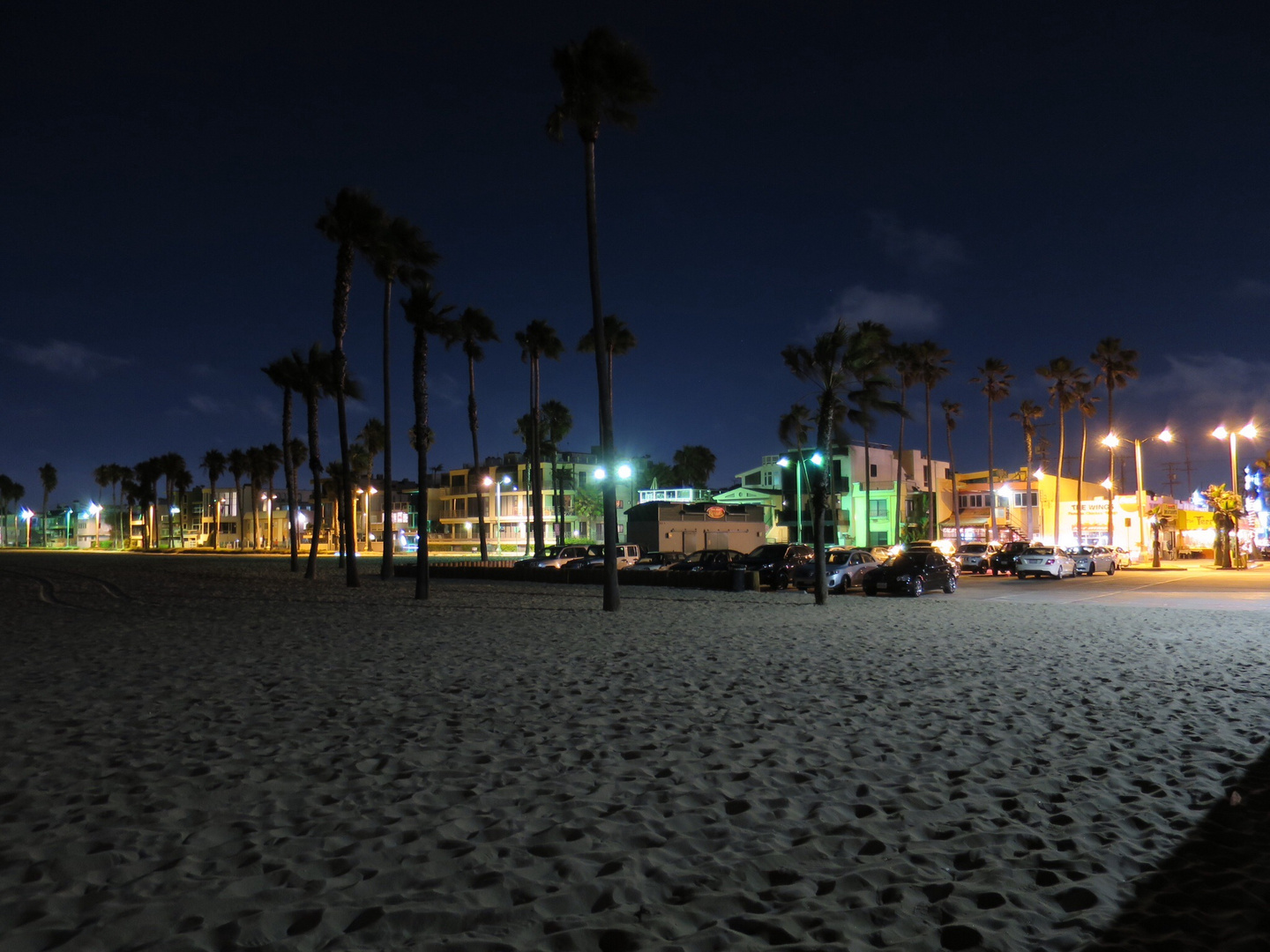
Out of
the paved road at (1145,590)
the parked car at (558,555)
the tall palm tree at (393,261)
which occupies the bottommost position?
the paved road at (1145,590)

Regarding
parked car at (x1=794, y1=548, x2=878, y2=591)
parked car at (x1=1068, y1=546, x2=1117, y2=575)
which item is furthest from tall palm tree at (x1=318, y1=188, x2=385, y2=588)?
parked car at (x1=1068, y1=546, x2=1117, y2=575)

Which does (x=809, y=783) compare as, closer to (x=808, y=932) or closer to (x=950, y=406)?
(x=808, y=932)

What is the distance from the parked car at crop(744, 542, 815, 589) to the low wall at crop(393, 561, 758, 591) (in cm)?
120

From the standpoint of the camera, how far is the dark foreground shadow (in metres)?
4.08

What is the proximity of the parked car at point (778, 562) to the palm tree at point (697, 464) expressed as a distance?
87.1 m

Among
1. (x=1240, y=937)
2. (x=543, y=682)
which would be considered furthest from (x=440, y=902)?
(x=543, y=682)

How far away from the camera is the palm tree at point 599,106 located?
22781mm

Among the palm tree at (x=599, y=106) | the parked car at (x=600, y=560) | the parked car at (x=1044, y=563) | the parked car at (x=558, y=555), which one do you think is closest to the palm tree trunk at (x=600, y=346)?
the palm tree at (x=599, y=106)

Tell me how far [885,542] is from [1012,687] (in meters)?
80.2

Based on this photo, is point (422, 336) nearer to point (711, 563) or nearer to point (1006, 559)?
point (711, 563)

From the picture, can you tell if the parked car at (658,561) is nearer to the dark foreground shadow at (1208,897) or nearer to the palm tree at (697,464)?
the dark foreground shadow at (1208,897)

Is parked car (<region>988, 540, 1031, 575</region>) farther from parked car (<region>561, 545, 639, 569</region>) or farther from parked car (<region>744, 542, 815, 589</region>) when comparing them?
parked car (<region>561, 545, 639, 569</region>)

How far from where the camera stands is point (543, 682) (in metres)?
11.3

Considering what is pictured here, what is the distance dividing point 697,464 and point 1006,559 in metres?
81.7
